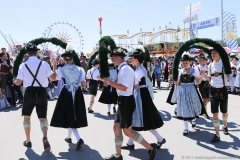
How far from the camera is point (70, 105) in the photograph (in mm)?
5184

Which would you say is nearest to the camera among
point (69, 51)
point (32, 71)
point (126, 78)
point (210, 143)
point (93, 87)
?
point (126, 78)

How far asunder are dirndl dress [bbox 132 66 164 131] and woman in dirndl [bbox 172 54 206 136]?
4.36 ft

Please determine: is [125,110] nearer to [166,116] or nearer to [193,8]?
[166,116]

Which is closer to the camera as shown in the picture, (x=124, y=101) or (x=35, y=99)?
(x=124, y=101)

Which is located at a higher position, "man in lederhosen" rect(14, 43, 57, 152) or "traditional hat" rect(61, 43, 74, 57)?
"traditional hat" rect(61, 43, 74, 57)

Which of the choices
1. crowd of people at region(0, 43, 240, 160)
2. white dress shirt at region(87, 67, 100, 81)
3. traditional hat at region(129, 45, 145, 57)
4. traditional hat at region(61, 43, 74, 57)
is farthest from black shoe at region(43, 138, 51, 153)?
white dress shirt at region(87, 67, 100, 81)

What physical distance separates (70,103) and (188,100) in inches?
105

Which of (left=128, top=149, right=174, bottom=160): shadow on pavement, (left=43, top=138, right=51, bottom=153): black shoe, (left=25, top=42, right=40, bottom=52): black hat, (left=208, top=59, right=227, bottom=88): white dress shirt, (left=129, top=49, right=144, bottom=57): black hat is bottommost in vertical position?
(left=128, top=149, right=174, bottom=160): shadow on pavement

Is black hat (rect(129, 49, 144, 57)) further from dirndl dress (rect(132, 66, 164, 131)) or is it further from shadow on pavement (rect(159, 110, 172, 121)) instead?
shadow on pavement (rect(159, 110, 172, 121))

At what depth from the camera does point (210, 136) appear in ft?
19.6

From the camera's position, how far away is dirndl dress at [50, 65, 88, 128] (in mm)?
5145

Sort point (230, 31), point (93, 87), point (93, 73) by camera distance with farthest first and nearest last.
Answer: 1. point (230, 31)
2. point (93, 73)
3. point (93, 87)

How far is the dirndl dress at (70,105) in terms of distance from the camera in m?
5.14

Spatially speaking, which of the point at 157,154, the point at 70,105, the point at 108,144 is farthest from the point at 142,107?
the point at 70,105
